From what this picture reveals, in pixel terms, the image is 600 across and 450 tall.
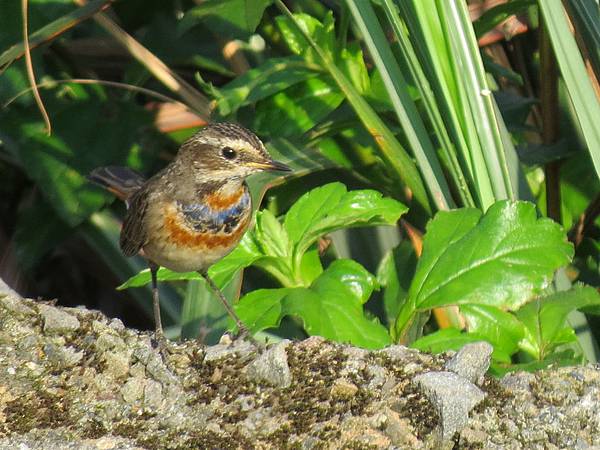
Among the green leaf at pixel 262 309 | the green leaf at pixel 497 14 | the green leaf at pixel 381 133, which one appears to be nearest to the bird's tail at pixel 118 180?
the green leaf at pixel 381 133

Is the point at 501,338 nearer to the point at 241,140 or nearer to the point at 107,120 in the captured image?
the point at 241,140

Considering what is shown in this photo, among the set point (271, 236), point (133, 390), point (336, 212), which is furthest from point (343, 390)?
point (271, 236)

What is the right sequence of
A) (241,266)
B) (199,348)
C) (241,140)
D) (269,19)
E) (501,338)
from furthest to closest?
(269,19) → (241,140) → (241,266) → (501,338) → (199,348)

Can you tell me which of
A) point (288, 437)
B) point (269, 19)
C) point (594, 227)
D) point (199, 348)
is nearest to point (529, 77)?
point (594, 227)

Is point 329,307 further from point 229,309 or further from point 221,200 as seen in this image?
point 221,200

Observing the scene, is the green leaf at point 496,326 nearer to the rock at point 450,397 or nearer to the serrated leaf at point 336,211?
the serrated leaf at point 336,211

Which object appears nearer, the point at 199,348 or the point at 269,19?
the point at 199,348

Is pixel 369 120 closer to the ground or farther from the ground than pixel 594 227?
farther from the ground
